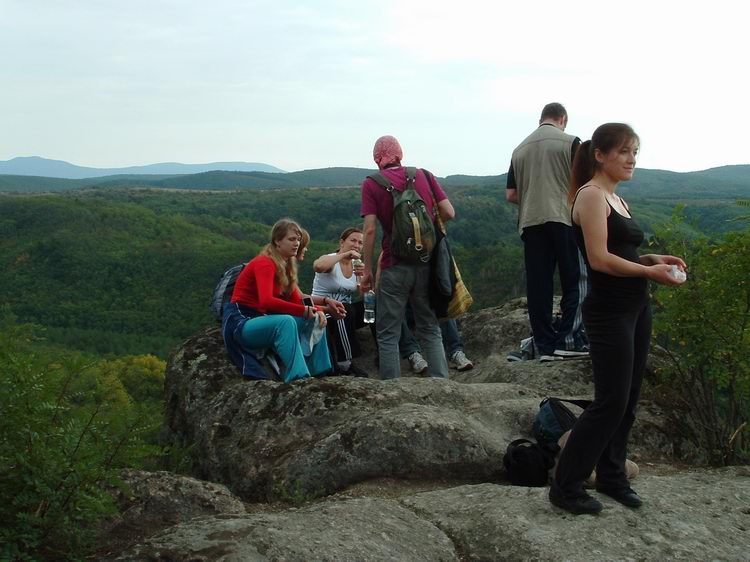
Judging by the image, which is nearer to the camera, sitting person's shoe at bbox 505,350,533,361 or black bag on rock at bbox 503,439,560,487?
black bag on rock at bbox 503,439,560,487

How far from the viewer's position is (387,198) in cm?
582

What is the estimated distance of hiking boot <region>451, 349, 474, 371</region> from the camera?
7.28 meters

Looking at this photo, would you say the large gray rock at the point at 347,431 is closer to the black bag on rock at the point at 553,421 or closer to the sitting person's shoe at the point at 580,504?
the black bag on rock at the point at 553,421

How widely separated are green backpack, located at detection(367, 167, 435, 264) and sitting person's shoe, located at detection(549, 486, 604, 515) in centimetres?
263

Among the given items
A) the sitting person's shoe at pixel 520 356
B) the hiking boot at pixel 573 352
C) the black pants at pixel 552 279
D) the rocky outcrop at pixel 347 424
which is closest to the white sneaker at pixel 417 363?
the rocky outcrop at pixel 347 424

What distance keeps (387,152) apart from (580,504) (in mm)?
3370

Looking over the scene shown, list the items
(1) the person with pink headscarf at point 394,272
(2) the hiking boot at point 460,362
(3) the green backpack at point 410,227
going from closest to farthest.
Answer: (3) the green backpack at point 410,227 < (1) the person with pink headscarf at point 394,272 < (2) the hiking boot at point 460,362

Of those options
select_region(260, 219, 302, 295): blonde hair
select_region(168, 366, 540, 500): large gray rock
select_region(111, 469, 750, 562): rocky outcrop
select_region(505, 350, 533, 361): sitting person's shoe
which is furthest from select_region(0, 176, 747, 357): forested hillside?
select_region(111, 469, 750, 562): rocky outcrop

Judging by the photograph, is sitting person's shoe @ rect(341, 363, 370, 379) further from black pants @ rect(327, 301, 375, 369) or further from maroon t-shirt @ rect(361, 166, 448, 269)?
maroon t-shirt @ rect(361, 166, 448, 269)

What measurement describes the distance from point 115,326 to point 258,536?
74.6 meters

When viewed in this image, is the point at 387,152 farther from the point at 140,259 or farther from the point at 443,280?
the point at 140,259

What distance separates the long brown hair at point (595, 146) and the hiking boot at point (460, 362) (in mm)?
3927

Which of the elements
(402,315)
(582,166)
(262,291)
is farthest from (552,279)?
(582,166)

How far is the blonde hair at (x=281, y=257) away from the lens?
611 centimetres
